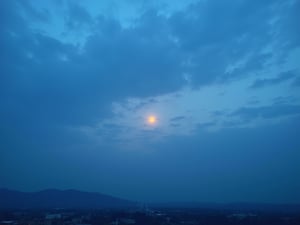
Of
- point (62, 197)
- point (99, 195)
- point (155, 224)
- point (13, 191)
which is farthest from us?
point (99, 195)

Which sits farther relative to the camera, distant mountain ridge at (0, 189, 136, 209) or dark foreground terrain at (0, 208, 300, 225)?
distant mountain ridge at (0, 189, 136, 209)

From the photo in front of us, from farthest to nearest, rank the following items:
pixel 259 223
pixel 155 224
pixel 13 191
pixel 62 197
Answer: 1. pixel 62 197
2. pixel 13 191
3. pixel 259 223
4. pixel 155 224

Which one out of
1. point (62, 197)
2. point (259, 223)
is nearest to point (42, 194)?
point (62, 197)

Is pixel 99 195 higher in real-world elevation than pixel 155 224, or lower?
higher

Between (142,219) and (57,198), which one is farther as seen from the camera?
(57,198)

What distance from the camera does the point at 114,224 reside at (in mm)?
44938

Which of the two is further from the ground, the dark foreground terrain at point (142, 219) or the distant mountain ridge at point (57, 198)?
the distant mountain ridge at point (57, 198)

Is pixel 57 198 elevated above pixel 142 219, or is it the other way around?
pixel 57 198

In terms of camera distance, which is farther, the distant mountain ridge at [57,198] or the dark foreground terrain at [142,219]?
the distant mountain ridge at [57,198]

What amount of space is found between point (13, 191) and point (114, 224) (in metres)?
114

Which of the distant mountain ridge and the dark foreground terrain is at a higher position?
the distant mountain ridge

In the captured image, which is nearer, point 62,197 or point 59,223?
point 59,223

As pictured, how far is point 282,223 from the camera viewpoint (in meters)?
47.2

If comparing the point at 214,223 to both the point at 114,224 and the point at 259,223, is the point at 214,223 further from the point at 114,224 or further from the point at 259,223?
the point at 114,224
